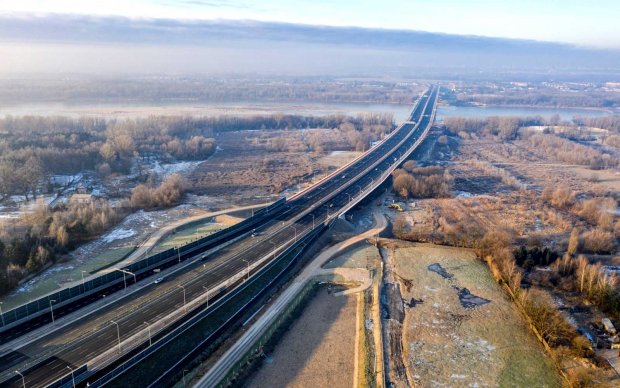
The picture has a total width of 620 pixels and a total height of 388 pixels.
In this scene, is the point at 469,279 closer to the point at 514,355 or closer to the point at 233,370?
the point at 514,355

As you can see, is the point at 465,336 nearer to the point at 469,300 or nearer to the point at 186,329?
the point at 469,300

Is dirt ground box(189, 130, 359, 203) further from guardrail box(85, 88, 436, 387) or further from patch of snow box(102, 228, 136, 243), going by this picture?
guardrail box(85, 88, 436, 387)

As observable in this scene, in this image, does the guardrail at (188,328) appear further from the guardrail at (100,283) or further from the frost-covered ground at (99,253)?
the frost-covered ground at (99,253)

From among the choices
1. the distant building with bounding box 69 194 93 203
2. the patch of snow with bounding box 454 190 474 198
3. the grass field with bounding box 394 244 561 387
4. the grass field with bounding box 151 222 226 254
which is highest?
the distant building with bounding box 69 194 93 203

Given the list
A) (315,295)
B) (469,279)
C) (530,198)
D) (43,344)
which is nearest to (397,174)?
(530,198)

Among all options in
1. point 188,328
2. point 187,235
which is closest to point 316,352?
point 188,328

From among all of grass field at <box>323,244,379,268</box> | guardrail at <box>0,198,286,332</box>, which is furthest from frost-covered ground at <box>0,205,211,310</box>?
grass field at <box>323,244,379,268</box>
